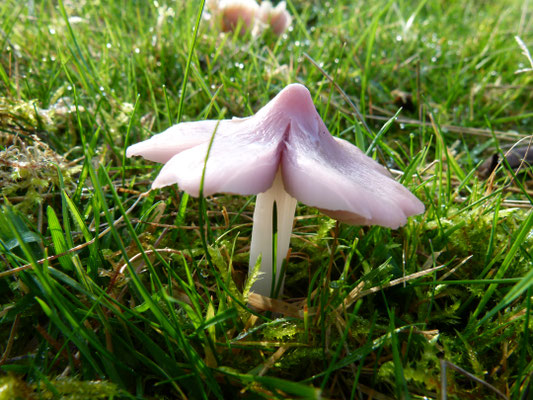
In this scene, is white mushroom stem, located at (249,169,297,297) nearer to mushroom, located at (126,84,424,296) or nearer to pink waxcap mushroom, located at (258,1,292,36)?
mushroom, located at (126,84,424,296)

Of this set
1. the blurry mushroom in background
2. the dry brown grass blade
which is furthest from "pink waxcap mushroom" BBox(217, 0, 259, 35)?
the dry brown grass blade

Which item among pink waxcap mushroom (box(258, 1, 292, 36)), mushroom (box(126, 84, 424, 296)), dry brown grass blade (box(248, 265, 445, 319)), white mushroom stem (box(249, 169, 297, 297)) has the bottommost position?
dry brown grass blade (box(248, 265, 445, 319))

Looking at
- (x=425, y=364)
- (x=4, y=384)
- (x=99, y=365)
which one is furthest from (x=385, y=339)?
(x=4, y=384)

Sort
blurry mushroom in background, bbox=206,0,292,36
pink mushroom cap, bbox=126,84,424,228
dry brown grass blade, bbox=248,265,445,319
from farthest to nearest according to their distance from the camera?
blurry mushroom in background, bbox=206,0,292,36
dry brown grass blade, bbox=248,265,445,319
pink mushroom cap, bbox=126,84,424,228

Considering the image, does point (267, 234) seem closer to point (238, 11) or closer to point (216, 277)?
point (216, 277)

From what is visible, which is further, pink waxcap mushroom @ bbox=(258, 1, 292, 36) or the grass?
pink waxcap mushroom @ bbox=(258, 1, 292, 36)

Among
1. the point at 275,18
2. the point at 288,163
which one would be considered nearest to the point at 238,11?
the point at 275,18

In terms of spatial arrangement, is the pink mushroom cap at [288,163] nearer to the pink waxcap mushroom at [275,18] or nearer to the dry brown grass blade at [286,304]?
the dry brown grass blade at [286,304]

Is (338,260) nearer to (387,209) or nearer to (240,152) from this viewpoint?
(387,209)
